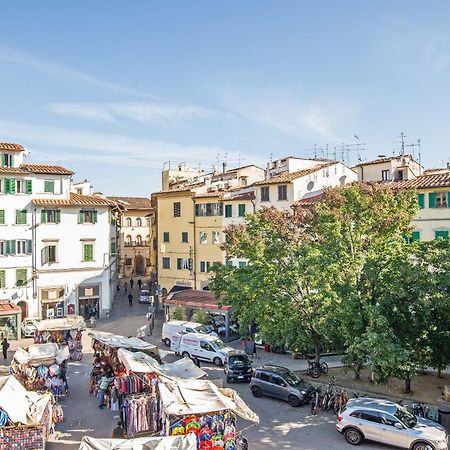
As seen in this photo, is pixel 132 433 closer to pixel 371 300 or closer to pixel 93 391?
pixel 93 391

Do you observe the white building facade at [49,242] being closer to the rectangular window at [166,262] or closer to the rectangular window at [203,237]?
the rectangular window at [166,262]

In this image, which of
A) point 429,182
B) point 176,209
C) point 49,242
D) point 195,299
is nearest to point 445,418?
point 429,182

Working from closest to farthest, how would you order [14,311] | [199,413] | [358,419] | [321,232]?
[199,413]
[358,419]
[321,232]
[14,311]

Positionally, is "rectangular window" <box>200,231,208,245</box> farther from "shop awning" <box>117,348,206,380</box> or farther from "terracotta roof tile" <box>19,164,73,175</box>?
"shop awning" <box>117,348,206,380</box>

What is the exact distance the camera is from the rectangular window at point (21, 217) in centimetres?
4016

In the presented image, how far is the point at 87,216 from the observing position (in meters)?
43.5

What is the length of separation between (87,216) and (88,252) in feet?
10.3

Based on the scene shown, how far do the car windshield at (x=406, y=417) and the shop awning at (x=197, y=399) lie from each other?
5.11 meters

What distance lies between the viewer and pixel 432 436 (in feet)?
54.2

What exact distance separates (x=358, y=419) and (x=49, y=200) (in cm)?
3182

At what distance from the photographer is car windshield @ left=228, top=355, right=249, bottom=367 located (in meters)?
25.5

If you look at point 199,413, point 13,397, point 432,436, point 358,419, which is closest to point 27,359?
point 13,397

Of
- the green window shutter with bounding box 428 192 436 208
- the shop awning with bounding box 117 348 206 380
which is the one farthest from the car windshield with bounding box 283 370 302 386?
the green window shutter with bounding box 428 192 436 208

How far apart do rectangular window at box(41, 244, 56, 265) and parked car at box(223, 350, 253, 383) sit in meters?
21.9
